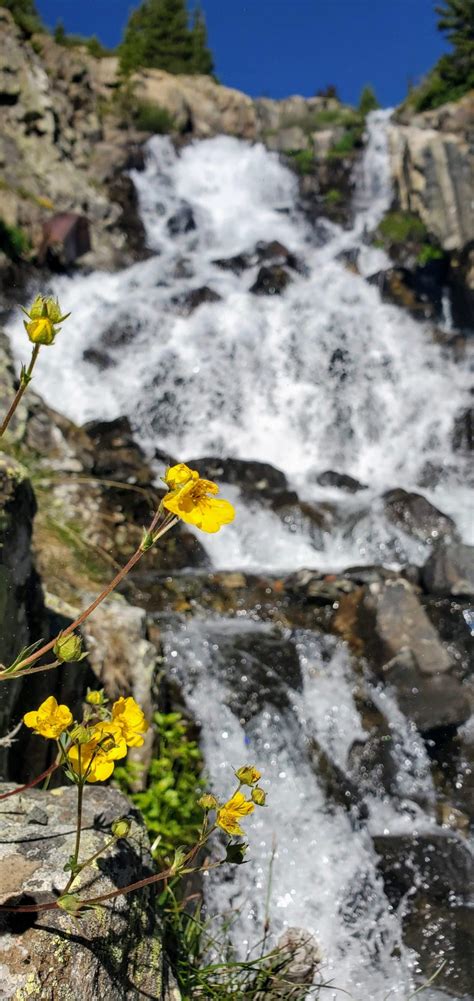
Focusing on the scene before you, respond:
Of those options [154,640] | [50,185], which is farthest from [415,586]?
[50,185]

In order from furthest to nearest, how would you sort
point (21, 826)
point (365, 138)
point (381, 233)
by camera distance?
point (365, 138) < point (381, 233) < point (21, 826)

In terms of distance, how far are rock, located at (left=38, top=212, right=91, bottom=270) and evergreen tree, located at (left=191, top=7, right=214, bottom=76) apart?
1887cm

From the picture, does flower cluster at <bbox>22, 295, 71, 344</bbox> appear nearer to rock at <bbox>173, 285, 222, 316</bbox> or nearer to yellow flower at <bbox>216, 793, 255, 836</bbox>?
yellow flower at <bbox>216, 793, 255, 836</bbox>

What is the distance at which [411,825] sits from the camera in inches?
156

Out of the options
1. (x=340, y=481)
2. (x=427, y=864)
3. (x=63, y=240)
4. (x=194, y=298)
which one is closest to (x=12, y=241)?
(x=63, y=240)

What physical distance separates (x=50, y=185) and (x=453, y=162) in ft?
34.0

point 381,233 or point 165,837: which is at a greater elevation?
point 381,233

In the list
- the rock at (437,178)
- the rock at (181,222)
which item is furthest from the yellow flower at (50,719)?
the rock at (181,222)

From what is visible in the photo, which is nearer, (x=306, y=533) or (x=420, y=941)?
(x=420, y=941)

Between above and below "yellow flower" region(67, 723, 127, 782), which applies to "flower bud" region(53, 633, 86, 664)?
above

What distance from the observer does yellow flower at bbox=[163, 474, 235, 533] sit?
1.17 metres

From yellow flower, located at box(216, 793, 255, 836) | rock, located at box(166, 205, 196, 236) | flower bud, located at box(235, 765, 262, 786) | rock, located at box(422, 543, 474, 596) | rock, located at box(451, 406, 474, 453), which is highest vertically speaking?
rock, located at box(166, 205, 196, 236)

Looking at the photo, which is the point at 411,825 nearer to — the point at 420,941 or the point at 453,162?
the point at 420,941

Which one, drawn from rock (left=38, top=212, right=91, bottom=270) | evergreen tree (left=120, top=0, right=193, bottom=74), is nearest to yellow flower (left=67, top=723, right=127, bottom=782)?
rock (left=38, top=212, right=91, bottom=270)
